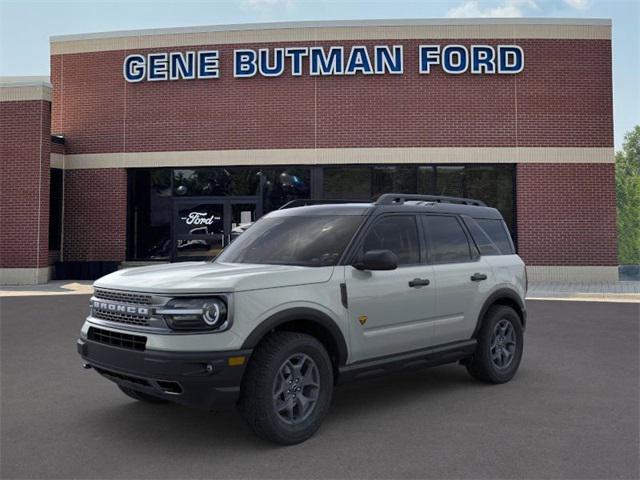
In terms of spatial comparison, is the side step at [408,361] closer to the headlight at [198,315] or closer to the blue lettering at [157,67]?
the headlight at [198,315]

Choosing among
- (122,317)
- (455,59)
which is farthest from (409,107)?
(122,317)

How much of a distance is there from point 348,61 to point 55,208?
10.9m

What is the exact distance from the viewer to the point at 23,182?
18.8 metres

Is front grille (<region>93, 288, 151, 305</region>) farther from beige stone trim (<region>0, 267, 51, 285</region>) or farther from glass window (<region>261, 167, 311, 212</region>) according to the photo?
beige stone trim (<region>0, 267, 51, 285</region>)

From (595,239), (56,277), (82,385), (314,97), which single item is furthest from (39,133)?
(595,239)

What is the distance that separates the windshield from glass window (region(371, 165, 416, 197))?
13396 mm

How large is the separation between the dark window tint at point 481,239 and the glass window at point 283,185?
503 inches

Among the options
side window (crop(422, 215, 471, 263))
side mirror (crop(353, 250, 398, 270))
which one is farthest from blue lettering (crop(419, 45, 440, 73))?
side mirror (crop(353, 250, 398, 270))

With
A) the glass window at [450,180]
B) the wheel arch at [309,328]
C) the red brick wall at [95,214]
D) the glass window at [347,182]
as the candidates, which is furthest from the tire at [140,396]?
the red brick wall at [95,214]

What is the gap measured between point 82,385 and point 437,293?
3.89 meters

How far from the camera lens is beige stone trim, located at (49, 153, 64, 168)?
65.4 feet

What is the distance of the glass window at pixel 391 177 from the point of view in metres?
19.1

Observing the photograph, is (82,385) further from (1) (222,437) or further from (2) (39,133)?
(2) (39,133)

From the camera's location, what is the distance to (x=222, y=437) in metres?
4.73
